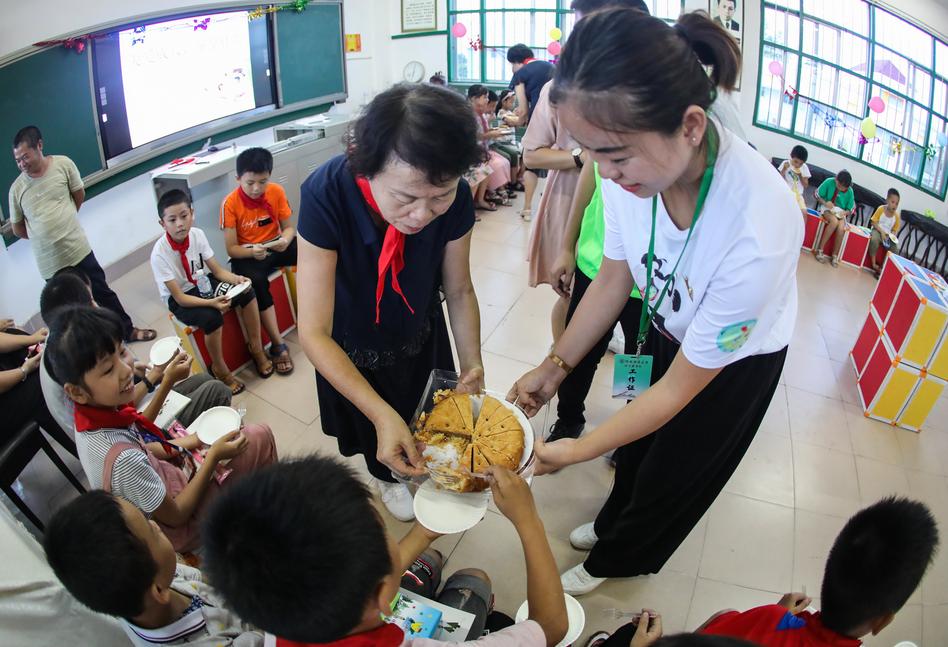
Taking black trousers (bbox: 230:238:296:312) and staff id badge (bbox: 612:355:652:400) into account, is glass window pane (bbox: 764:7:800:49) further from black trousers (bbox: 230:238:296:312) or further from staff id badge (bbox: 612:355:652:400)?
staff id badge (bbox: 612:355:652:400)

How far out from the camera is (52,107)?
13.1 feet

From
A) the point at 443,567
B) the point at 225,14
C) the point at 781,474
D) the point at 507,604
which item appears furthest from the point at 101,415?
the point at 225,14

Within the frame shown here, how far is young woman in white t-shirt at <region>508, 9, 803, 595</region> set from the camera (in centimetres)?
88

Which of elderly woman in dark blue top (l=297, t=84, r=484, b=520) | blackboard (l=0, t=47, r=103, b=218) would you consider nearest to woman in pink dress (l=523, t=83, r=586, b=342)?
elderly woman in dark blue top (l=297, t=84, r=484, b=520)

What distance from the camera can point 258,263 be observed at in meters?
3.30

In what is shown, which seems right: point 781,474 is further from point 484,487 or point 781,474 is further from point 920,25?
point 920,25

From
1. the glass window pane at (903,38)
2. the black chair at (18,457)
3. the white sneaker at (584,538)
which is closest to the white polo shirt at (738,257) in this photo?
the white sneaker at (584,538)

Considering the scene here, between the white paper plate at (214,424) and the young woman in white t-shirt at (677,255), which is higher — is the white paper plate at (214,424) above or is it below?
below

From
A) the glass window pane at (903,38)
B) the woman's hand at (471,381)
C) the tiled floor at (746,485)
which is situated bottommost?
the tiled floor at (746,485)

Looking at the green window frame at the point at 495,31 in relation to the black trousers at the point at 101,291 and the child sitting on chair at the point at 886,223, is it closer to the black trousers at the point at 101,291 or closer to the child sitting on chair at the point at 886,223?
the child sitting on chair at the point at 886,223

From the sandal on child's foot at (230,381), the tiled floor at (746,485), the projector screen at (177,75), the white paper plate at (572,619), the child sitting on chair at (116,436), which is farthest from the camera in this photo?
the projector screen at (177,75)

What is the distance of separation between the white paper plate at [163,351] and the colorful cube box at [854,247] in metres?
6.07

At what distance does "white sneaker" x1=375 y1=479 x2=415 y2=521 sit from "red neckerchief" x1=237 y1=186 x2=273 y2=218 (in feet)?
6.64

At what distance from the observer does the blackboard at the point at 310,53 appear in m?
6.79
